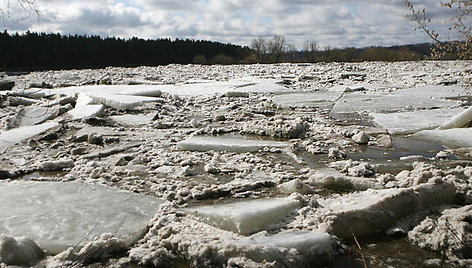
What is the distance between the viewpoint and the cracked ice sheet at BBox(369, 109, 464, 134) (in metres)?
3.30

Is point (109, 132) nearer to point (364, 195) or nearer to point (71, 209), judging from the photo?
point (71, 209)

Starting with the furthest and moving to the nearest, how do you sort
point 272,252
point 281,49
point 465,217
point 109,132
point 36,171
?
point 281,49, point 109,132, point 36,171, point 465,217, point 272,252

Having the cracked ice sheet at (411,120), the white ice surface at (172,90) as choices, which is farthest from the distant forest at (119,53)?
the cracked ice sheet at (411,120)

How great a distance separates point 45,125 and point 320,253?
332 centimetres

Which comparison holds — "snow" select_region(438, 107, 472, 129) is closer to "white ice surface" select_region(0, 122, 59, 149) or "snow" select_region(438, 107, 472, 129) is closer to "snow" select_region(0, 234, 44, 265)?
"snow" select_region(0, 234, 44, 265)

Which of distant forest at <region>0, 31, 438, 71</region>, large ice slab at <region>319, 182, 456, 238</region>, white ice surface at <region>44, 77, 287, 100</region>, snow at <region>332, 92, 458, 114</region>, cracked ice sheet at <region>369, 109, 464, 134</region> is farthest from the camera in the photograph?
distant forest at <region>0, 31, 438, 71</region>

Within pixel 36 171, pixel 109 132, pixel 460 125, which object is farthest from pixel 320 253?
pixel 109 132

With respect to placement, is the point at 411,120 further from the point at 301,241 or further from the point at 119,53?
the point at 119,53

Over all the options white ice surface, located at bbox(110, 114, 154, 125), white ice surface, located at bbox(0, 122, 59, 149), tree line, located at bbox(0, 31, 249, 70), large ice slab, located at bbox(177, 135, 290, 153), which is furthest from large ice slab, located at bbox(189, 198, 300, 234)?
tree line, located at bbox(0, 31, 249, 70)

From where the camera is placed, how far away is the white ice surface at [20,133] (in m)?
3.21

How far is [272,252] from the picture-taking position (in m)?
1.24

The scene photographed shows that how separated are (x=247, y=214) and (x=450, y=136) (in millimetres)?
2043

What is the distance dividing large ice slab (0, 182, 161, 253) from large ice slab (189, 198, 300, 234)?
0.94 ft

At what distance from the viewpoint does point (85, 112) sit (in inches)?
175
